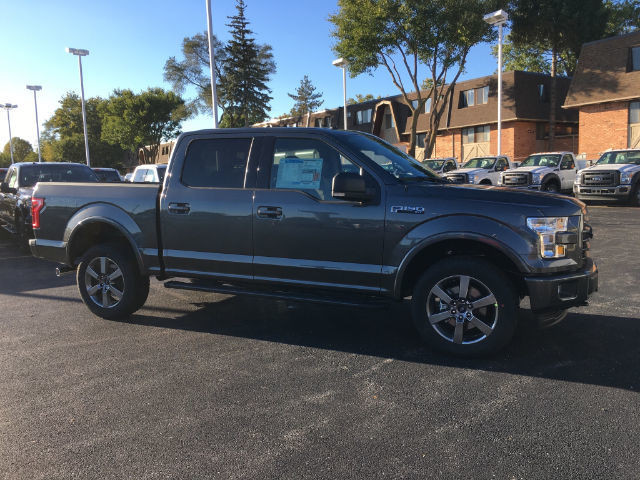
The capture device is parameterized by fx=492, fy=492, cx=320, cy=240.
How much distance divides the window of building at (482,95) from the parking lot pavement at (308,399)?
3186 centimetres

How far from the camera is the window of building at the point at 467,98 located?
3588 centimetres

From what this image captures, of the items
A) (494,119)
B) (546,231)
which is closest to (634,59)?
(494,119)

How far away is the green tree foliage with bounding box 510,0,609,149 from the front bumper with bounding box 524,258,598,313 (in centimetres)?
3212

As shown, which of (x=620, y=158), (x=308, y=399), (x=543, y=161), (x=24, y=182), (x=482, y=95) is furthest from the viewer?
(x=482, y=95)

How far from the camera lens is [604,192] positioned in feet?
55.3

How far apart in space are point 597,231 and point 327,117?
37.9 metres

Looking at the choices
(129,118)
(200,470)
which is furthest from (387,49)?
(129,118)

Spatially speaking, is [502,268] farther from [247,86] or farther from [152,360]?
[247,86]

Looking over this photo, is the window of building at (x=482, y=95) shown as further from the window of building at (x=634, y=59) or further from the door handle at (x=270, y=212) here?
the door handle at (x=270, y=212)

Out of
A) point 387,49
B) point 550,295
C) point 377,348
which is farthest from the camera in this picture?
point 387,49

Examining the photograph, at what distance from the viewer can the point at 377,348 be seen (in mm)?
4480

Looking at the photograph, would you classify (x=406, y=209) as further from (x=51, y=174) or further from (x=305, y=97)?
(x=305, y=97)

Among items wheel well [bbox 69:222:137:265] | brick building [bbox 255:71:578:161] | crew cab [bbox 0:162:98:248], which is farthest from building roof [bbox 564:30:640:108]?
wheel well [bbox 69:222:137:265]

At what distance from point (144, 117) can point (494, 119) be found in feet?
113
